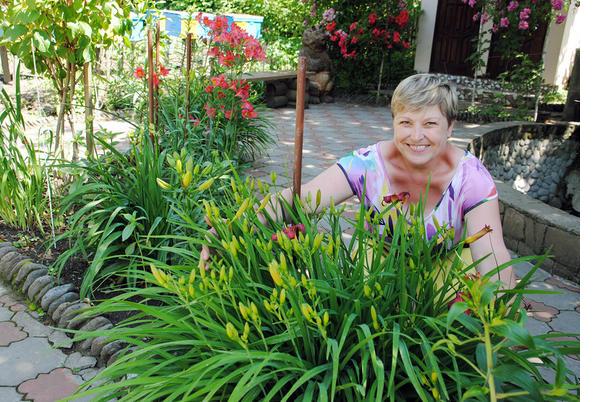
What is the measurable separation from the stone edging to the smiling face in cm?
140

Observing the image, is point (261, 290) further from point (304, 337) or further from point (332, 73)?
point (332, 73)

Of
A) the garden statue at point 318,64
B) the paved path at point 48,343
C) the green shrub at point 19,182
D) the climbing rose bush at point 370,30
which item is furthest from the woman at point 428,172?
the climbing rose bush at point 370,30

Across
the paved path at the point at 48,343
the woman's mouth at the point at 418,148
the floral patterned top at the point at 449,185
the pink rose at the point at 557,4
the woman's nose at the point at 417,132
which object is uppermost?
the pink rose at the point at 557,4

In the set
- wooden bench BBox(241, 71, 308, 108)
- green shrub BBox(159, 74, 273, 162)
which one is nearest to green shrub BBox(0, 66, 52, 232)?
green shrub BBox(159, 74, 273, 162)

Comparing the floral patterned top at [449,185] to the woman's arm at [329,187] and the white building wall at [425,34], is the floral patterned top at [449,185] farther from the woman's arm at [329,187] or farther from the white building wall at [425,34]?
the white building wall at [425,34]

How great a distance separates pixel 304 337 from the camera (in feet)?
5.08

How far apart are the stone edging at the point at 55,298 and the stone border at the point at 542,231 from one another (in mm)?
2670

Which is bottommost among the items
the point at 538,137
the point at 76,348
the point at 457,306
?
the point at 76,348

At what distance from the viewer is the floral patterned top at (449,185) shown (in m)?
2.13

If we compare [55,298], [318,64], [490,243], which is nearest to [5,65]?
[318,64]

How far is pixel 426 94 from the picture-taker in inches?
79.8

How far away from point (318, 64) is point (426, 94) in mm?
8898

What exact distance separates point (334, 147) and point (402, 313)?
5472 millimetres

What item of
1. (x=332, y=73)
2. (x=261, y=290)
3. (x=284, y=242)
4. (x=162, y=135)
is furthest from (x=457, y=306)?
(x=332, y=73)
